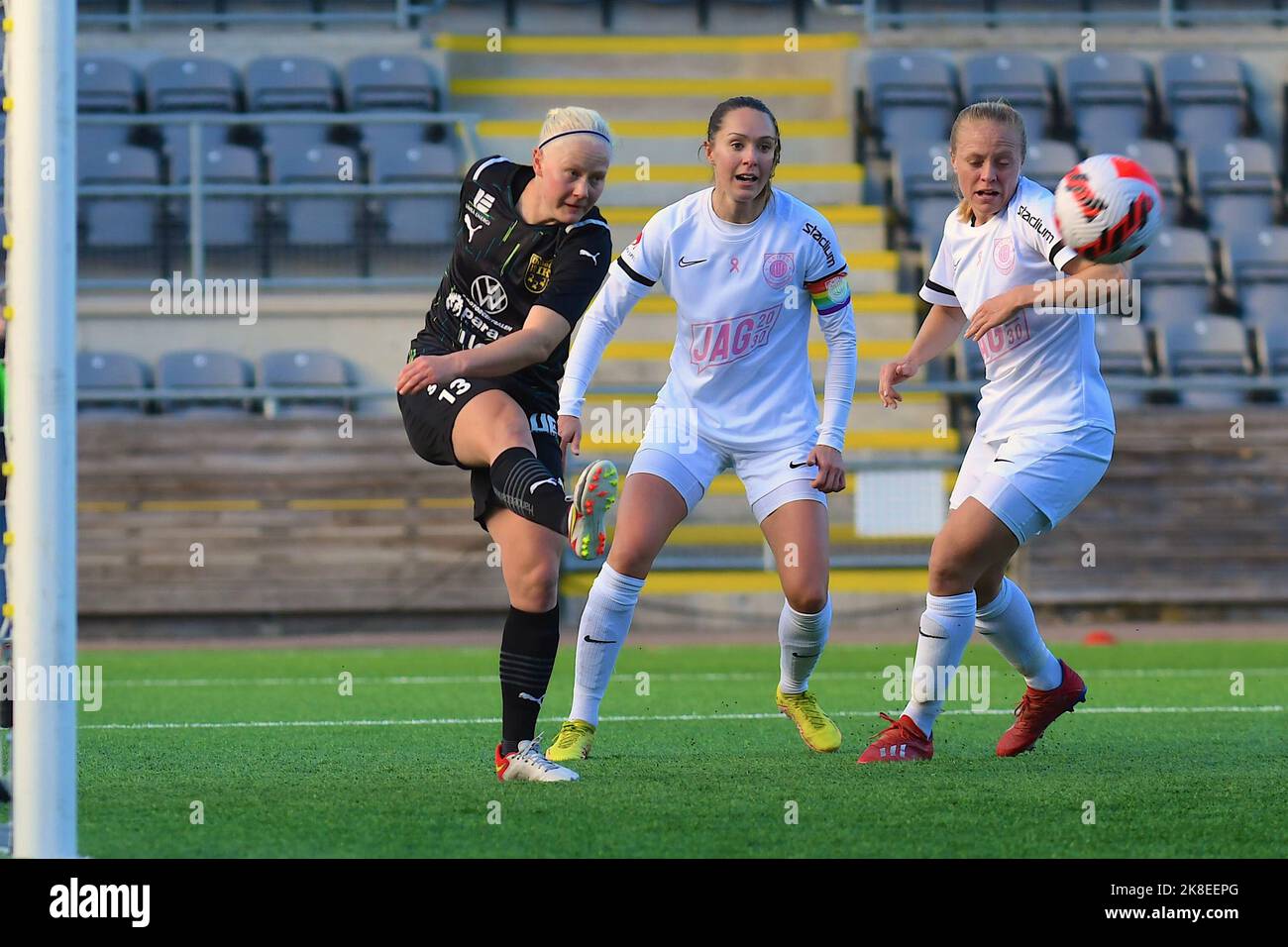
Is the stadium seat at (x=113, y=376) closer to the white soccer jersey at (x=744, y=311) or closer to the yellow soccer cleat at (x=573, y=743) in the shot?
the white soccer jersey at (x=744, y=311)

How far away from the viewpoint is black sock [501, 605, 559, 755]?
541cm

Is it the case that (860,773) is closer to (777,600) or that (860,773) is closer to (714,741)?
(714,741)

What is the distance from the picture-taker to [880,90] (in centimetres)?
1616

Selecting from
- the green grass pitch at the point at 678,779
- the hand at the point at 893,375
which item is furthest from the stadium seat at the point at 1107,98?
the hand at the point at 893,375

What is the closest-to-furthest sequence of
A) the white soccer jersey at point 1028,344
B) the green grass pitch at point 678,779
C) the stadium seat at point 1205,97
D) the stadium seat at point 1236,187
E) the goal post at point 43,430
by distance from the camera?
the goal post at point 43,430 < the green grass pitch at point 678,779 < the white soccer jersey at point 1028,344 < the stadium seat at point 1236,187 < the stadium seat at point 1205,97

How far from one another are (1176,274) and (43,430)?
41.5 feet

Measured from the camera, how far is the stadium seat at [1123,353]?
559 inches

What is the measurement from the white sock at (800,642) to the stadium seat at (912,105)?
10439 mm

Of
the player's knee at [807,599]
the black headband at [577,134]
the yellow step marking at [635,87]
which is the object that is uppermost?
the yellow step marking at [635,87]

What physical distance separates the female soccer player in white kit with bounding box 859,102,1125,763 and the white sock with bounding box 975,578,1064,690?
16mm

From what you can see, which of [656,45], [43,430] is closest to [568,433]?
[43,430]

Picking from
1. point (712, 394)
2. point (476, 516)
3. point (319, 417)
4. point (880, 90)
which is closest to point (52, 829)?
point (476, 516)

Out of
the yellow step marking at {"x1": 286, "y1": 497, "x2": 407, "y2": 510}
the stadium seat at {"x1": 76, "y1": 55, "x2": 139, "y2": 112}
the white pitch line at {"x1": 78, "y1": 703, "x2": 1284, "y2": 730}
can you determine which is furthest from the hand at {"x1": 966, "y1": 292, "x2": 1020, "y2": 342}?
the stadium seat at {"x1": 76, "y1": 55, "x2": 139, "y2": 112}

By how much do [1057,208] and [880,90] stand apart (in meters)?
11.1
